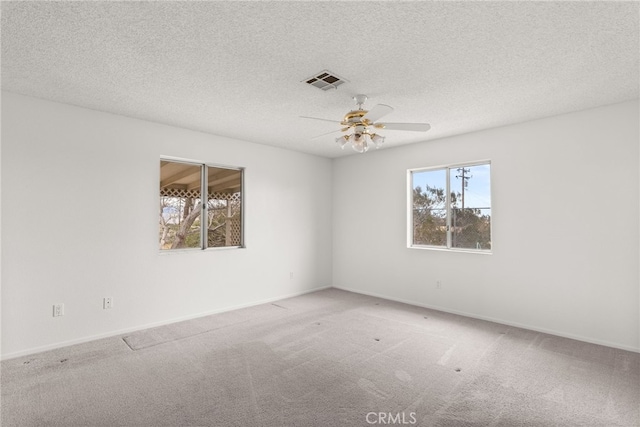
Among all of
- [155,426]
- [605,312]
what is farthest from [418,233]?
[155,426]

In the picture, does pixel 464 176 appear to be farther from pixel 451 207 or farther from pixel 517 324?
pixel 517 324

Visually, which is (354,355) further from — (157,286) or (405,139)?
(405,139)

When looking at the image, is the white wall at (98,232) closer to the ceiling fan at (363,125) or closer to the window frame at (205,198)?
the window frame at (205,198)

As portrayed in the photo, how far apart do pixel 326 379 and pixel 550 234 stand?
3.05 m

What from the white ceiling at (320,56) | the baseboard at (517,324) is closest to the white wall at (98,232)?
the white ceiling at (320,56)

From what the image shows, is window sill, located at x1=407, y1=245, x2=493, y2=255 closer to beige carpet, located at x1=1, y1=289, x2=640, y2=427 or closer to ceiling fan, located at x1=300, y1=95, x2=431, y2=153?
beige carpet, located at x1=1, y1=289, x2=640, y2=427

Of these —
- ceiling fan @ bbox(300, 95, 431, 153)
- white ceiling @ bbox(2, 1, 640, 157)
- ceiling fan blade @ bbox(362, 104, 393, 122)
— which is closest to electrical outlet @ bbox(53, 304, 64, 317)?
white ceiling @ bbox(2, 1, 640, 157)

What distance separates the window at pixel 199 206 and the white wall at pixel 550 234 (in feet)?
8.49

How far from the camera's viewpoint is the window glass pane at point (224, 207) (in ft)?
15.4

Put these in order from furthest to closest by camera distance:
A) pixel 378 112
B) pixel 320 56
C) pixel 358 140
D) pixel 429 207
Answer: pixel 429 207
pixel 358 140
pixel 378 112
pixel 320 56

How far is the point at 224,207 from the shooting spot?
191 inches

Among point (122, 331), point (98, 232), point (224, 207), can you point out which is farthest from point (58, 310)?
point (224, 207)

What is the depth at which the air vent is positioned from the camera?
2.68 m

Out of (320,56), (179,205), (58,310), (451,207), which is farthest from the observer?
(451,207)
